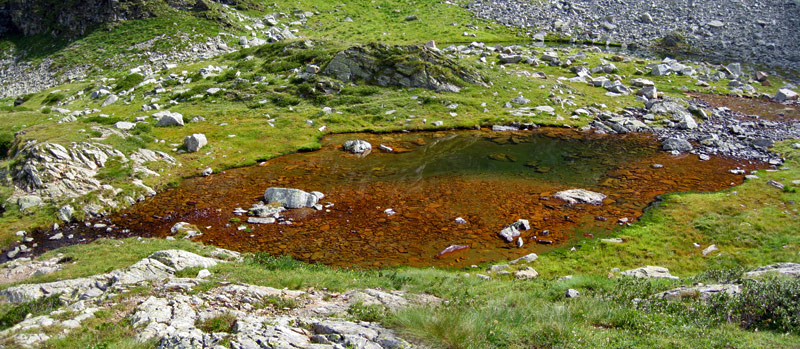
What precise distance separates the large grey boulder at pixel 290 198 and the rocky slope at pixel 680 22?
2795 inches

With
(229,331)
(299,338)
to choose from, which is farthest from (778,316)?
(229,331)

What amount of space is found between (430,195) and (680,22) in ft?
281

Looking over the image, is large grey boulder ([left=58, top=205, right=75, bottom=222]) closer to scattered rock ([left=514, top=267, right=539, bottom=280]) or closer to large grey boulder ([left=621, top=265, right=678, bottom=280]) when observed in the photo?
scattered rock ([left=514, top=267, right=539, bottom=280])

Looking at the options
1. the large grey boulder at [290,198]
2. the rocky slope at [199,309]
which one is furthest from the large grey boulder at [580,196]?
the large grey boulder at [290,198]

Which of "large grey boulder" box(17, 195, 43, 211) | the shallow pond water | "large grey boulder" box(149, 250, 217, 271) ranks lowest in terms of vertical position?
the shallow pond water

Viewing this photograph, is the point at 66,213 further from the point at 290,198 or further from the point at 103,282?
the point at 103,282

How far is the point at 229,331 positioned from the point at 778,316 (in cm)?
1256

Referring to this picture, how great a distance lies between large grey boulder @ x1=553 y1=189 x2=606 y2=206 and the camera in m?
23.3

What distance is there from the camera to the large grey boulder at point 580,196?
2327 cm

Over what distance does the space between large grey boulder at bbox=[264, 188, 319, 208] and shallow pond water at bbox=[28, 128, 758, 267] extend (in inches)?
25.9

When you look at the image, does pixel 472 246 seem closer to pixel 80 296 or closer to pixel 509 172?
pixel 509 172

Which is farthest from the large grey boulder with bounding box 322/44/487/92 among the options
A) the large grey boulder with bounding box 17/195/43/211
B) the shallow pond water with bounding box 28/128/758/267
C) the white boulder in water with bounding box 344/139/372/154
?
the large grey boulder with bounding box 17/195/43/211

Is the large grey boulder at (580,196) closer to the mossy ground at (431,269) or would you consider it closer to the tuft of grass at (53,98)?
the mossy ground at (431,269)

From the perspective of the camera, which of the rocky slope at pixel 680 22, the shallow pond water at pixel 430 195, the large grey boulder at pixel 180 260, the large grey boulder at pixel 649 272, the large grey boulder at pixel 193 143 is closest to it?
the large grey boulder at pixel 180 260
